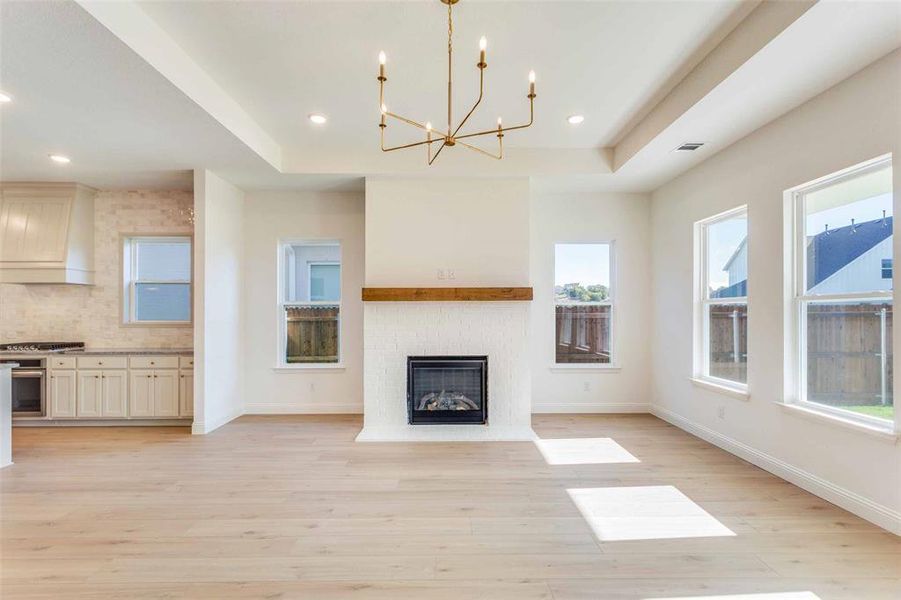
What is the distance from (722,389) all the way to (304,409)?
14.4 feet

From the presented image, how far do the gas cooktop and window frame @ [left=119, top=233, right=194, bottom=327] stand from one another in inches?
22.2

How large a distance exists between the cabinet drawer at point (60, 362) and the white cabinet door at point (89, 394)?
15 centimetres

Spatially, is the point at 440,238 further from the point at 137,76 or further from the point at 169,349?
the point at 169,349

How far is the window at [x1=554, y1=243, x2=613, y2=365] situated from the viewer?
17.4ft

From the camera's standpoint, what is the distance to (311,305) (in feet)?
17.4

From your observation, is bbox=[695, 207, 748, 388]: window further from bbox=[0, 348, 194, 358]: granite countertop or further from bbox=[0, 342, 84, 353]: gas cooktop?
bbox=[0, 342, 84, 353]: gas cooktop

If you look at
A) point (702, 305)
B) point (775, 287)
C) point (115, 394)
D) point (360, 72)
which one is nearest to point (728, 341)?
point (702, 305)

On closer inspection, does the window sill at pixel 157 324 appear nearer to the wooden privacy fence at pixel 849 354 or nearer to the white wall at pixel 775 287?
the white wall at pixel 775 287

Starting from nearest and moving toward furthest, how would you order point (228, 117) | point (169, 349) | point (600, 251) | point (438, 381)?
1. point (228, 117)
2. point (438, 381)
3. point (169, 349)
4. point (600, 251)

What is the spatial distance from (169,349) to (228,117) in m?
2.97

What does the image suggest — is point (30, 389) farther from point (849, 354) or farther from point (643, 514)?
point (849, 354)

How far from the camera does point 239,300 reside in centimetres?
513

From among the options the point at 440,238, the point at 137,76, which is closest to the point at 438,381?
the point at 440,238

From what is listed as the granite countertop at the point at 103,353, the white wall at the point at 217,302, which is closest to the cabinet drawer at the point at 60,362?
the granite countertop at the point at 103,353
